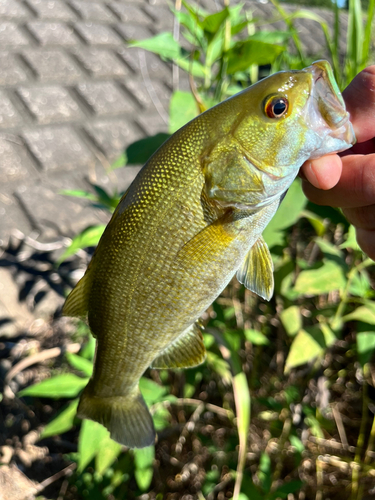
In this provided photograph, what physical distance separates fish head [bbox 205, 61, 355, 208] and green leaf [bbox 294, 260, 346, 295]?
0.54 metres

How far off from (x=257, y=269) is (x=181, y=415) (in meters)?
1.15

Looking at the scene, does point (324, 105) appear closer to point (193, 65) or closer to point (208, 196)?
point (208, 196)

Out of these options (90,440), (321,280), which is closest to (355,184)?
(321,280)

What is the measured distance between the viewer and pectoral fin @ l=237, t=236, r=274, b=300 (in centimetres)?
102

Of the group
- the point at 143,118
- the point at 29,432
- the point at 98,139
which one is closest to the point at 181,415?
the point at 29,432

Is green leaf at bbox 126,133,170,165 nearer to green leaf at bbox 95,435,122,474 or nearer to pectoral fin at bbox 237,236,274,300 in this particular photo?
pectoral fin at bbox 237,236,274,300

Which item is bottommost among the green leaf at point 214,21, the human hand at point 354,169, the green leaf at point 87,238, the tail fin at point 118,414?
the tail fin at point 118,414

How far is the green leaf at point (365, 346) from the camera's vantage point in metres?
1.41

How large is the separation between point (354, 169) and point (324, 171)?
0.39ft

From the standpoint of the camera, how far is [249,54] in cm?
134

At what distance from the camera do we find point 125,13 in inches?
163

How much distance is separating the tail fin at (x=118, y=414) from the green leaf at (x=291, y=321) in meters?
0.59

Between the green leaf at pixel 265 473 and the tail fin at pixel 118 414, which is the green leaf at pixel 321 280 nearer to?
the tail fin at pixel 118 414

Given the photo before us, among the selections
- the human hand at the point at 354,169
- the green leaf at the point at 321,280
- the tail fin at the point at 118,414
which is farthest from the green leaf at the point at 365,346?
the tail fin at the point at 118,414
